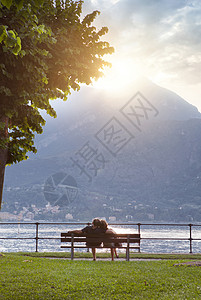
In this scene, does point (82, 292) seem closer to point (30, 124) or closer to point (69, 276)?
point (69, 276)

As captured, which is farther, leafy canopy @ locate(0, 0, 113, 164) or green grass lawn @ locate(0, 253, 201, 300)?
leafy canopy @ locate(0, 0, 113, 164)

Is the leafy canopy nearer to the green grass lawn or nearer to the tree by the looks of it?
the tree

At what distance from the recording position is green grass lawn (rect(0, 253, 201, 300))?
659 centimetres

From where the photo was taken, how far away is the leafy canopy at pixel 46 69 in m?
7.81

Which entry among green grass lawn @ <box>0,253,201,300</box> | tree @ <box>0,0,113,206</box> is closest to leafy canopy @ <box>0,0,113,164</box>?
tree @ <box>0,0,113,206</box>

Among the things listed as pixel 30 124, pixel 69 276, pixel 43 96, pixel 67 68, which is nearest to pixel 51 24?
pixel 67 68

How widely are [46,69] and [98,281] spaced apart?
4.31 metres

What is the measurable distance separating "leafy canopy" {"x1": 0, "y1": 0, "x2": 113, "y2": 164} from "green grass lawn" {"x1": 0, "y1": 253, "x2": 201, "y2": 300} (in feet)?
8.56

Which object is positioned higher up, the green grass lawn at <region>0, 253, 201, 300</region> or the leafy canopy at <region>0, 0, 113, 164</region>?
the leafy canopy at <region>0, 0, 113, 164</region>

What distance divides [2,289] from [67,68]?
4.88 metres

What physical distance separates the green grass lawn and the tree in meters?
2.02

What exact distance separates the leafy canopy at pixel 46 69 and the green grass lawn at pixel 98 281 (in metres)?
2.61

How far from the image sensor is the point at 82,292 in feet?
22.0

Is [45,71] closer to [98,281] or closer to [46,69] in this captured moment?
[46,69]
